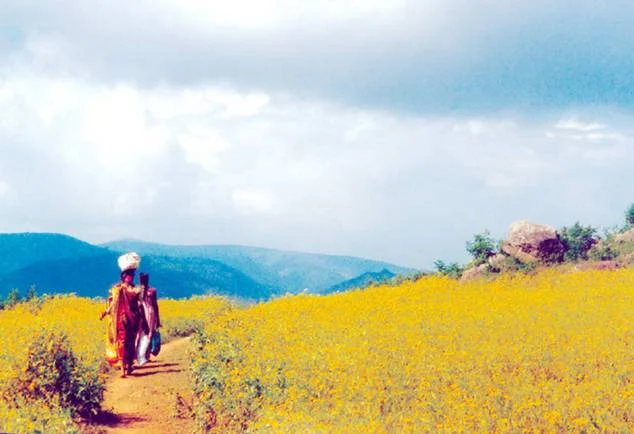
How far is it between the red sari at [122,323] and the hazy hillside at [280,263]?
3763 inches

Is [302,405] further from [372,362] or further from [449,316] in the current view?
[449,316]

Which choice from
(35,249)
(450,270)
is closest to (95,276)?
(35,249)

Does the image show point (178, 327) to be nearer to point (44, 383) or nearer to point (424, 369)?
point (44, 383)

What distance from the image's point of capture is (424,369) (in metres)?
10.4

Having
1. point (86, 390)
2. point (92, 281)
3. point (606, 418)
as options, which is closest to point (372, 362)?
point (606, 418)

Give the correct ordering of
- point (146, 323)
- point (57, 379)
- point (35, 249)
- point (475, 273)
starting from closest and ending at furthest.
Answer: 1. point (57, 379)
2. point (146, 323)
3. point (475, 273)
4. point (35, 249)

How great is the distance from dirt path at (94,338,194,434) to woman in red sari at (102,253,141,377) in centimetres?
47

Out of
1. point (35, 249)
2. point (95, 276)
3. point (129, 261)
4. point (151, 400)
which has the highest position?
point (35, 249)

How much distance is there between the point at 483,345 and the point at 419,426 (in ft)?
15.7

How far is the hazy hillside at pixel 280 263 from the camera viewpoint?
119062mm

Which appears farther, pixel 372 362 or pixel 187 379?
pixel 187 379

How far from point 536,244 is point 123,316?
60.0 ft

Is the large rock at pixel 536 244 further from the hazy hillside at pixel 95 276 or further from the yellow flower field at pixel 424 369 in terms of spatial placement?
the hazy hillside at pixel 95 276

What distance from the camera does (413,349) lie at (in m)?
11.8
